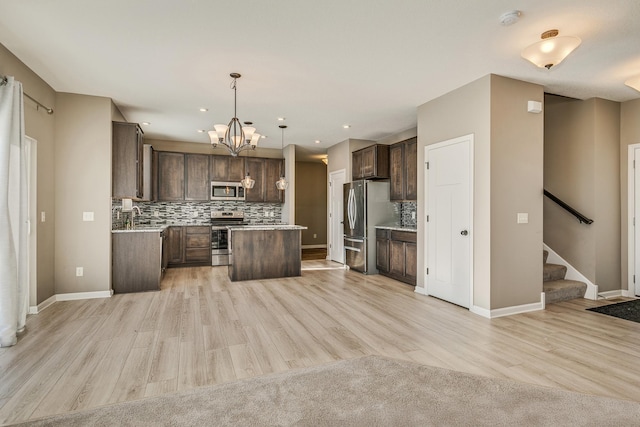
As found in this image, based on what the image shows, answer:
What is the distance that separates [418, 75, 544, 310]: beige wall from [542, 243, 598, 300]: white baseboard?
1.04 m

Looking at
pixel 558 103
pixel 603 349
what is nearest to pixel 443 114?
pixel 558 103

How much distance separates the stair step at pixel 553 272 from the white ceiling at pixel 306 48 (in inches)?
95.9

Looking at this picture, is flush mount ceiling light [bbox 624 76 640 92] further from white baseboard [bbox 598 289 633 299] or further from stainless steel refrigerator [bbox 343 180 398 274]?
stainless steel refrigerator [bbox 343 180 398 274]

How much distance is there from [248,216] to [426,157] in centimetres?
487

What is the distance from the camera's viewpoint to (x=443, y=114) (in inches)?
175

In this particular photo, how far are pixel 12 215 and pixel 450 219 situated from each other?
483 centimetres

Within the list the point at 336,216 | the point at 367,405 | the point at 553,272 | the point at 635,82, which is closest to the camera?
the point at 367,405

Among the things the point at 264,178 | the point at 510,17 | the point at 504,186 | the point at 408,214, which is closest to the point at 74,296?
the point at 264,178

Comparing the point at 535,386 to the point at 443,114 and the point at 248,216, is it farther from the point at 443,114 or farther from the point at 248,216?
the point at 248,216

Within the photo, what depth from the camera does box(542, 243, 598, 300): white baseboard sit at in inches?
180

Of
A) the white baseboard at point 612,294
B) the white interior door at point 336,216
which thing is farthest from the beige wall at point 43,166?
the white baseboard at point 612,294

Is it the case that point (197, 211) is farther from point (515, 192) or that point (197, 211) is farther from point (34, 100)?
point (515, 192)

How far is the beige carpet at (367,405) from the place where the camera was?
1889 millimetres

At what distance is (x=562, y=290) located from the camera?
445 cm
